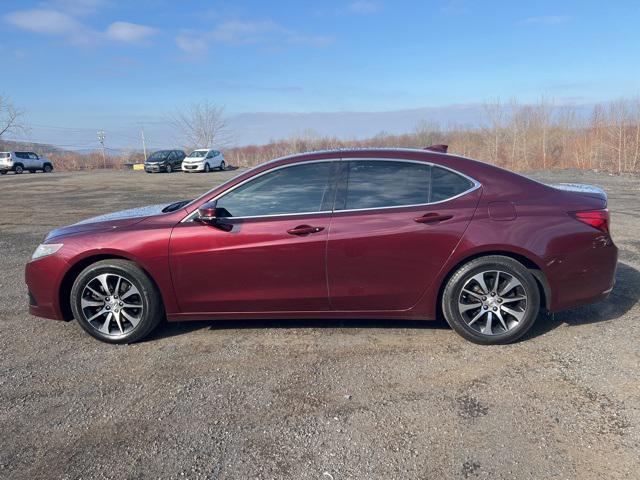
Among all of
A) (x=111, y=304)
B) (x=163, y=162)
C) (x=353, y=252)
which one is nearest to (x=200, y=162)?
(x=163, y=162)

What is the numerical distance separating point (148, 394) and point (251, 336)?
1.08 metres

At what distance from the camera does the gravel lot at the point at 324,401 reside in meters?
2.42

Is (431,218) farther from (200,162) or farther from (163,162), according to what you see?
(163,162)

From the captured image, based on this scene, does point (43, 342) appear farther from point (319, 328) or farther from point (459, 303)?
point (459, 303)

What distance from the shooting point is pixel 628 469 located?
229 centimetres

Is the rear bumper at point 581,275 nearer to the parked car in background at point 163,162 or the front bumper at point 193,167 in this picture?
the front bumper at point 193,167

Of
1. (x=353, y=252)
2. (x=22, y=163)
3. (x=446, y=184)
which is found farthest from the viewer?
(x=22, y=163)

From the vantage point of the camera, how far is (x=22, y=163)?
34.9m

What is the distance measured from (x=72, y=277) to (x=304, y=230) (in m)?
2.15

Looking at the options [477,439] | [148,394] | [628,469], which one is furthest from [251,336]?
[628,469]

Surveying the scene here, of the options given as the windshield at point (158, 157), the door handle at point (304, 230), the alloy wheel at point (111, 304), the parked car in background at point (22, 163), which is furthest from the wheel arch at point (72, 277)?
the parked car in background at point (22, 163)

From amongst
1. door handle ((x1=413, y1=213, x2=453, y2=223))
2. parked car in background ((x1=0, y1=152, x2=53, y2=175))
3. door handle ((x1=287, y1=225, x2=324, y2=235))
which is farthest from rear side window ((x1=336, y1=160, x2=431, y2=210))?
parked car in background ((x1=0, y1=152, x2=53, y2=175))

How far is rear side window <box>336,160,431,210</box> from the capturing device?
12.2 ft

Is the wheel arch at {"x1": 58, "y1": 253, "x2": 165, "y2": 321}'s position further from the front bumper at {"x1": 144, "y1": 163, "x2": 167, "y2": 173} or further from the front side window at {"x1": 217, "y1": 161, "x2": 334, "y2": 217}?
the front bumper at {"x1": 144, "y1": 163, "x2": 167, "y2": 173}
